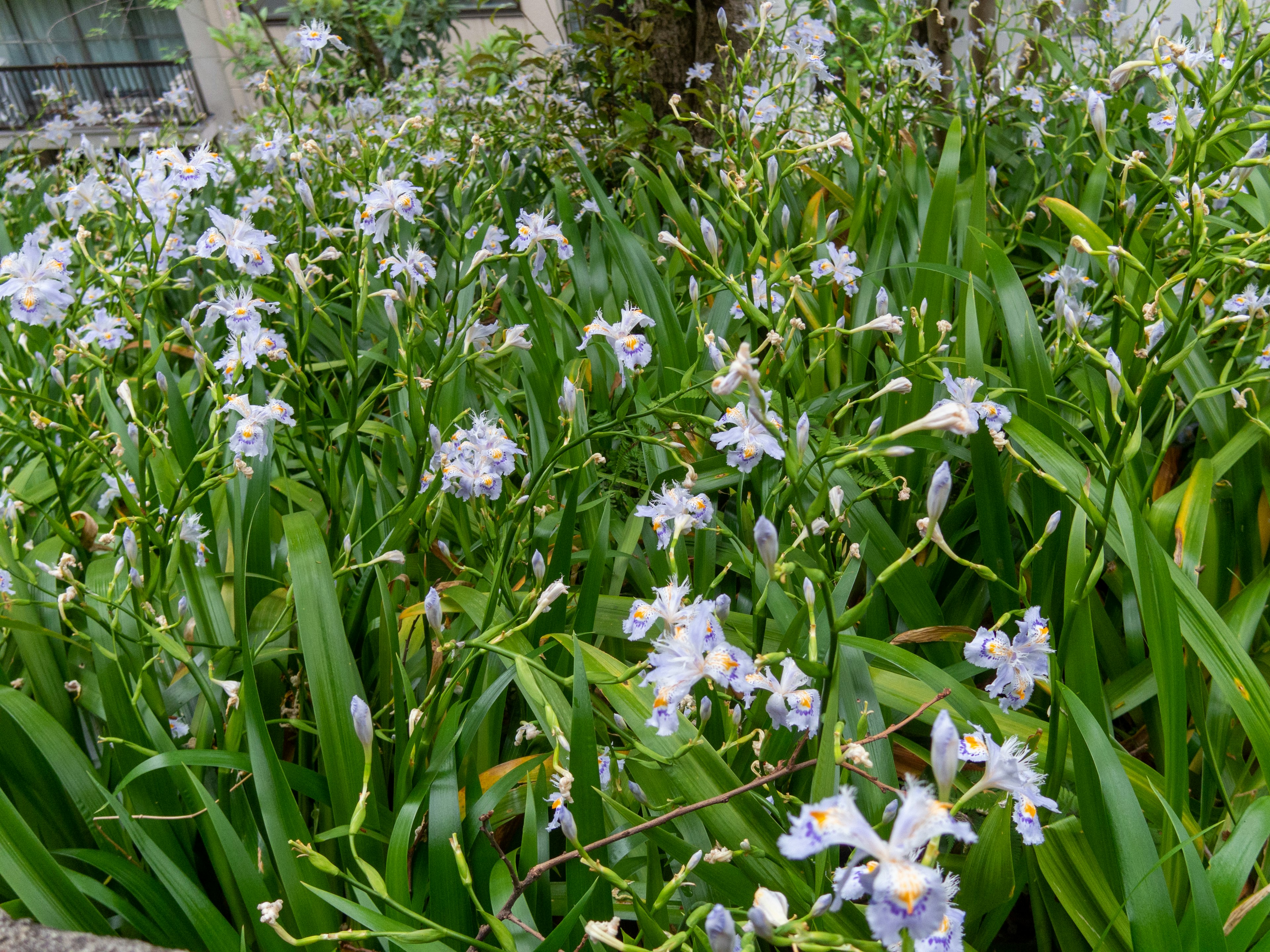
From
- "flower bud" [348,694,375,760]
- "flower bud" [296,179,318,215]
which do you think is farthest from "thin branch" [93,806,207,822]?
"flower bud" [296,179,318,215]

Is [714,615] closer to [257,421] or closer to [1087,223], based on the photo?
[257,421]

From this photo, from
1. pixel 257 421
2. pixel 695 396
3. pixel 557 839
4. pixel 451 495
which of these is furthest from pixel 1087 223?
pixel 257 421

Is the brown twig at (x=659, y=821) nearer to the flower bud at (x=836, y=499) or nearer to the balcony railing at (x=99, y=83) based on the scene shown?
the flower bud at (x=836, y=499)

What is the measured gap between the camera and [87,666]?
160cm

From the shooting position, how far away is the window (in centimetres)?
1675

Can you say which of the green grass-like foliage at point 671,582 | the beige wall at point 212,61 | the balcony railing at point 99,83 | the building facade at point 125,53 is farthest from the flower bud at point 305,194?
the balcony railing at point 99,83

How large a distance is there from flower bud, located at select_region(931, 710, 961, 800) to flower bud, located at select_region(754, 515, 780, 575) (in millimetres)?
290

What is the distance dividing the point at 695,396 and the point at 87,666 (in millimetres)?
1294

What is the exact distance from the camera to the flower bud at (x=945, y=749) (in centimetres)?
64

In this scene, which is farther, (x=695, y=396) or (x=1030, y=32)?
(x=1030, y=32)

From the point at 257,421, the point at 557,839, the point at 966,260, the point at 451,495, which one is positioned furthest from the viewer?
the point at 966,260

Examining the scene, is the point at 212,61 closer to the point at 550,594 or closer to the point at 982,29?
the point at 982,29

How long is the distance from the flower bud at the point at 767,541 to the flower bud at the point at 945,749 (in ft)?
0.95

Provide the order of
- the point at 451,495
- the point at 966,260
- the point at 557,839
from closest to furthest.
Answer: the point at 557,839 → the point at 451,495 → the point at 966,260
